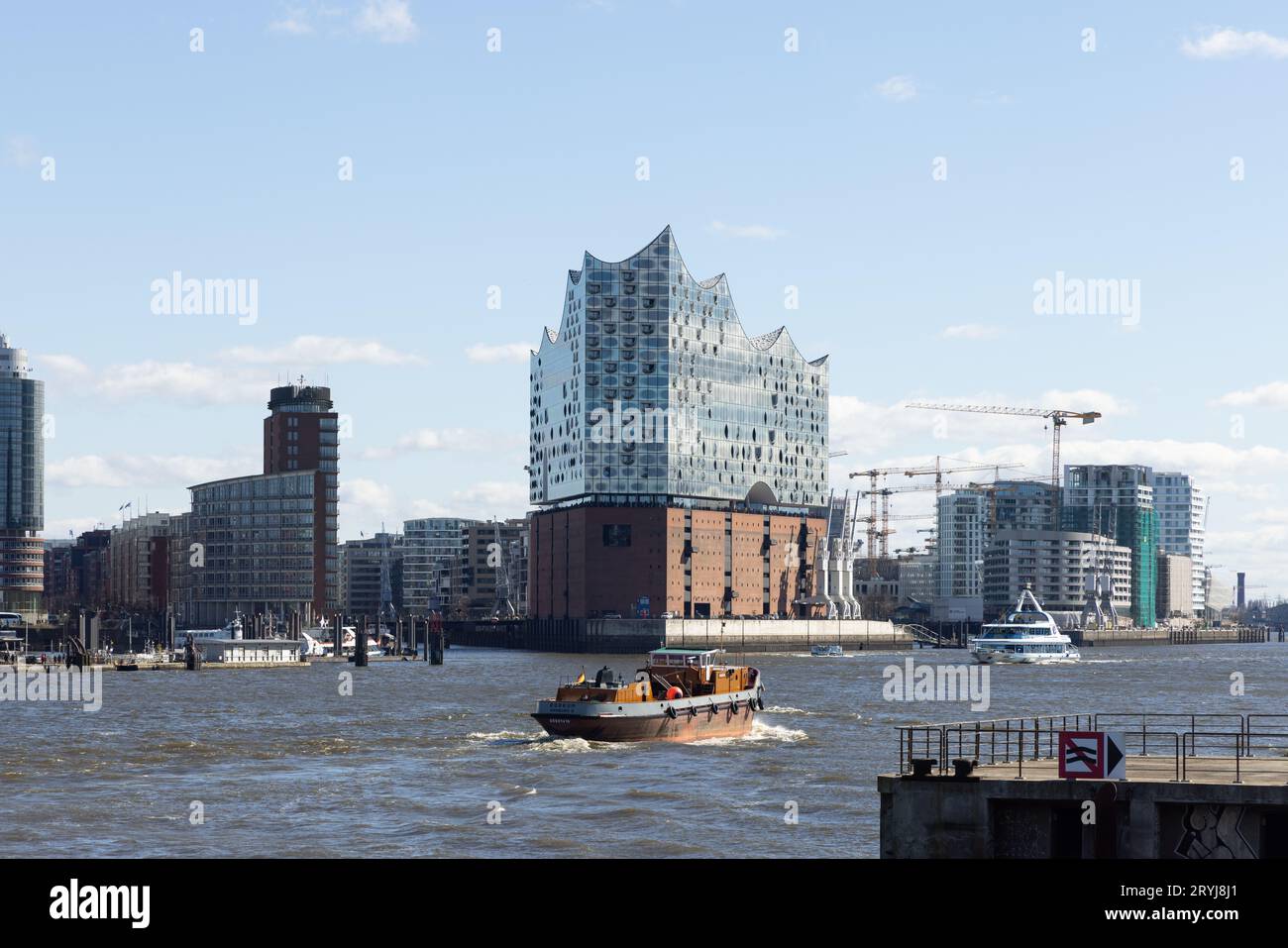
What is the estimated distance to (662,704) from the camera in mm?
84312

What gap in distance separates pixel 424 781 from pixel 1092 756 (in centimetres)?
3828

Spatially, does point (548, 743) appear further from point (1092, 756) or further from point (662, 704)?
point (1092, 756)

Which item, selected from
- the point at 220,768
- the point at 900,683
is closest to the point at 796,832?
the point at 220,768

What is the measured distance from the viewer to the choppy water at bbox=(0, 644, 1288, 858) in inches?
2064

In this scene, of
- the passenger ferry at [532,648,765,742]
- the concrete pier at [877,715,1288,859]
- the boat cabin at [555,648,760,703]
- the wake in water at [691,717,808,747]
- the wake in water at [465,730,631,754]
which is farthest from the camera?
the wake in water at [691,717,808,747]

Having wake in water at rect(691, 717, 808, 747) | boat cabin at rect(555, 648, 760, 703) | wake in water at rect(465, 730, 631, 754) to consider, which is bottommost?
wake in water at rect(691, 717, 808, 747)

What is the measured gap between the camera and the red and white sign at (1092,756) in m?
35.0

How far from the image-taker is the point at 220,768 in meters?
73.4

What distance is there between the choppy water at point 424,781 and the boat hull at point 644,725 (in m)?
0.74

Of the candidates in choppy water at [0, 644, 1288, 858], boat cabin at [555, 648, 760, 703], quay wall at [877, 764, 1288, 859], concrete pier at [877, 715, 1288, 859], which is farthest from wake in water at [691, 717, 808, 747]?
quay wall at [877, 764, 1288, 859]

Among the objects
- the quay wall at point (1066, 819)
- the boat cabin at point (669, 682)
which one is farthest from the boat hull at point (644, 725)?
the quay wall at point (1066, 819)

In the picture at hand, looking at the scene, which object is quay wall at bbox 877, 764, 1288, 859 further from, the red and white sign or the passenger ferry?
the passenger ferry
